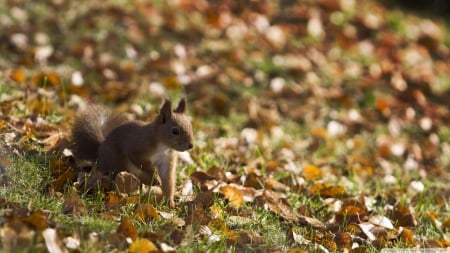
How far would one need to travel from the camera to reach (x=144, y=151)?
3.99 metres

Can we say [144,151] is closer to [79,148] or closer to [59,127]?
[79,148]

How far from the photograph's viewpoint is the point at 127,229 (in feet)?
11.0

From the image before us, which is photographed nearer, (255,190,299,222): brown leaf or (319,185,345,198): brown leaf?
(255,190,299,222): brown leaf

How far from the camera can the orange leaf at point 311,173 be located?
505 centimetres

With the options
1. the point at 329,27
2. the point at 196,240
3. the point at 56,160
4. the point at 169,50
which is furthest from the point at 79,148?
the point at 329,27

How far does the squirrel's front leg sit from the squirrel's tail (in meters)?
0.36

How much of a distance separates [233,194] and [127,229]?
1.00 metres

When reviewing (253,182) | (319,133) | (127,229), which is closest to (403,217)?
(253,182)

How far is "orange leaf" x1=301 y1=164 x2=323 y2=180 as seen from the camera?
505 cm

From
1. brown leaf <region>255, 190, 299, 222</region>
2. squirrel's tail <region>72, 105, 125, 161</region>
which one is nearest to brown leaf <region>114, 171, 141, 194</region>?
squirrel's tail <region>72, 105, 125, 161</region>

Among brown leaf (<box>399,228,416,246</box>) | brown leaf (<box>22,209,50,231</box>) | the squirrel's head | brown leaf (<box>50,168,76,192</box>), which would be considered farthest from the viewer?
brown leaf (<box>399,228,416,246</box>)

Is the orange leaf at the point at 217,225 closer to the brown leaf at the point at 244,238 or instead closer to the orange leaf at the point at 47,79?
the brown leaf at the point at 244,238

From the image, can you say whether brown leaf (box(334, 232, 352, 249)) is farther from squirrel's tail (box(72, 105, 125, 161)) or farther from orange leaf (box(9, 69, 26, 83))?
orange leaf (box(9, 69, 26, 83))

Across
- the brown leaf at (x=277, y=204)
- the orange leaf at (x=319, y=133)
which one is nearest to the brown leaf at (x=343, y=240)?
the brown leaf at (x=277, y=204)
